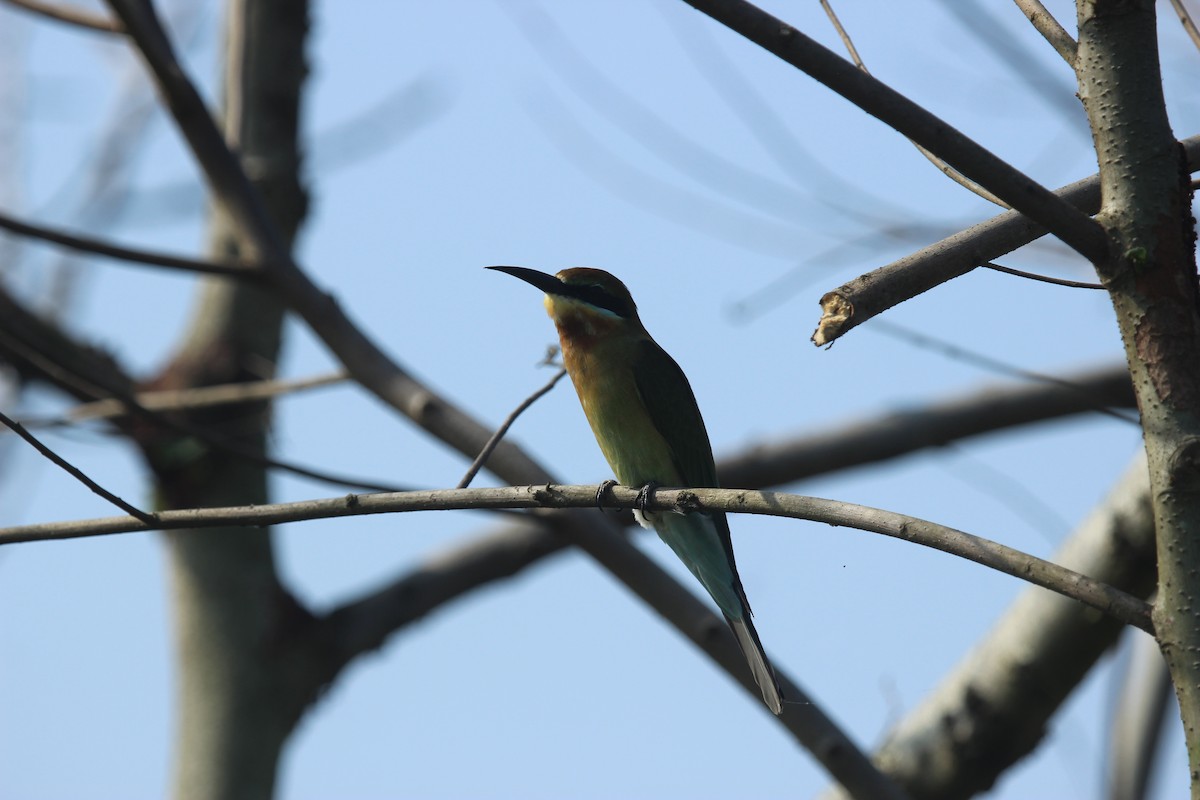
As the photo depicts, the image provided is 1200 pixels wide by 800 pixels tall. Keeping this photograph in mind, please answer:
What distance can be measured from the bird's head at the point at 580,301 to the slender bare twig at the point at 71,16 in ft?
5.66

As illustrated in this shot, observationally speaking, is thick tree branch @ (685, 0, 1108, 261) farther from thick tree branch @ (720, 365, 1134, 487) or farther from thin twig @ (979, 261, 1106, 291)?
thick tree branch @ (720, 365, 1134, 487)

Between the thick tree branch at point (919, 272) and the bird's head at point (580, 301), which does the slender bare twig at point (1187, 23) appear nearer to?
the thick tree branch at point (919, 272)

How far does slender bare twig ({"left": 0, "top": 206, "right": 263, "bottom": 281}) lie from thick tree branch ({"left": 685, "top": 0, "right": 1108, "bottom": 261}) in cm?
261

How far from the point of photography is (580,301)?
4586 millimetres

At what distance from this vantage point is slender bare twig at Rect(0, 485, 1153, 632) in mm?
1842

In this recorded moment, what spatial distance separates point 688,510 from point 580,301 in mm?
2006

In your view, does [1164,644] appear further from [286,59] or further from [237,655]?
[286,59]

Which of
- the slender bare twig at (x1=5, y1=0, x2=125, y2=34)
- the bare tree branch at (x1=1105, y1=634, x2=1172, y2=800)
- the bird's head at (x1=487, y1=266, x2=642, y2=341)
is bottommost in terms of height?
the bare tree branch at (x1=1105, y1=634, x2=1172, y2=800)

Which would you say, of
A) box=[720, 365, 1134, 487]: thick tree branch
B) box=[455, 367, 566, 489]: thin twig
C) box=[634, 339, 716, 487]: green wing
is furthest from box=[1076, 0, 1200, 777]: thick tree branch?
box=[720, 365, 1134, 487]: thick tree branch

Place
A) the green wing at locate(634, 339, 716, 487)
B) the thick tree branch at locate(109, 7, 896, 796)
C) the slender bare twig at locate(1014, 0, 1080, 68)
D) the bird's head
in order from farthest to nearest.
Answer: the bird's head → the green wing at locate(634, 339, 716, 487) → the thick tree branch at locate(109, 7, 896, 796) → the slender bare twig at locate(1014, 0, 1080, 68)

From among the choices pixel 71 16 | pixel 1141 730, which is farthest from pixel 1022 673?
pixel 71 16

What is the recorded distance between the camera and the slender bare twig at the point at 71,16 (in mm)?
4594

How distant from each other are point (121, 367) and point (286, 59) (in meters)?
1.70

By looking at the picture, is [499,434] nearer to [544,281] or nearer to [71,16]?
[544,281]
